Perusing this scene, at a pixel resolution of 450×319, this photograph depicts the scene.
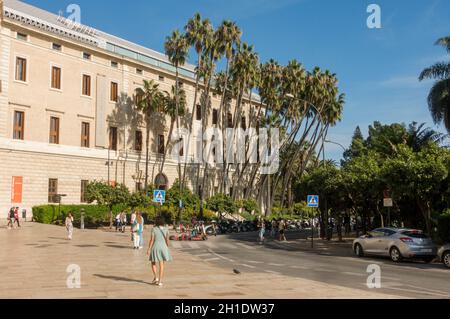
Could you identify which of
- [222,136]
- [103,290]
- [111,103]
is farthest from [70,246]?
[222,136]

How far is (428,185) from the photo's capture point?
22.6 m

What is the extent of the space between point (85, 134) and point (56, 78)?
6096 millimetres

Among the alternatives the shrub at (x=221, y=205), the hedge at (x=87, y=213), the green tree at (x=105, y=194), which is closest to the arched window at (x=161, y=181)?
the shrub at (x=221, y=205)

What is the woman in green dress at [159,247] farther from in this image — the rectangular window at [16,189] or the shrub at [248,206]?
the shrub at [248,206]

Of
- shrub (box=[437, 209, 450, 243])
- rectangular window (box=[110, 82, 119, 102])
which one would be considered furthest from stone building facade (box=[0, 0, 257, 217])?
shrub (box=[437, 209, 450, 243])

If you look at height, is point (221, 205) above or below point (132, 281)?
above

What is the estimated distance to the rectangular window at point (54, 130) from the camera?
46781 mm

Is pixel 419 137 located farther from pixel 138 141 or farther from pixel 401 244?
pixel 138 141

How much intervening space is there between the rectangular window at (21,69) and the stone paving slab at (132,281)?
1071 inches

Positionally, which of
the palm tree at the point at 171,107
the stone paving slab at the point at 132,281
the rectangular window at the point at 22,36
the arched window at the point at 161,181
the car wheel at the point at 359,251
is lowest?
the car wheel at the point at 359,251

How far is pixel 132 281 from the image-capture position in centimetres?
1291

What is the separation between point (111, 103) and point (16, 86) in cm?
1110

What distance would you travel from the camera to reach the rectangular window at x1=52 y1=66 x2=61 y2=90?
47.2 metres

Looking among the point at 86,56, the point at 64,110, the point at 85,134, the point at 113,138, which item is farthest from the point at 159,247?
the point at 113,138
